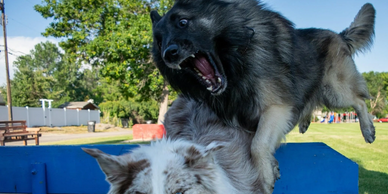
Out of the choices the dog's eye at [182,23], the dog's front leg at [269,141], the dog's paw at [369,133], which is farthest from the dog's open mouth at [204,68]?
the dog's paw at [369,133]

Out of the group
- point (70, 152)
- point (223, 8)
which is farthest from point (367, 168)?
point (70, 152)

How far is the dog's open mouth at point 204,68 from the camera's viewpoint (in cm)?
229

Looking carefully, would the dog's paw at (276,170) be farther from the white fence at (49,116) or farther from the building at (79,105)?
the building at (79,105)

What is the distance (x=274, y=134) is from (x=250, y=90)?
1.45 ft

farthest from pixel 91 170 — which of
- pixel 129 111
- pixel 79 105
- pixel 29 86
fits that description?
pixel 29 86

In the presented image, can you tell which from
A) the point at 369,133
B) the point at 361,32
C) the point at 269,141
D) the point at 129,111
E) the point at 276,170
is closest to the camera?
the point at 276,170

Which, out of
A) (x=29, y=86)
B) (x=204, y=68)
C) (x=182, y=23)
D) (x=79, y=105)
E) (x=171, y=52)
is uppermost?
(x=29, y=86)

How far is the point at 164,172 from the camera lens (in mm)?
1731

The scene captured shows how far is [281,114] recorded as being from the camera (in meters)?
2.50

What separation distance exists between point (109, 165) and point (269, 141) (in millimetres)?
1372

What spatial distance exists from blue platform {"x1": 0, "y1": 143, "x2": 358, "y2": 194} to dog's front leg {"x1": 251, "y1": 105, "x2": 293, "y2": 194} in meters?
0.17

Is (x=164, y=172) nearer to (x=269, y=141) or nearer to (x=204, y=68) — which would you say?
(x=204, y=68)

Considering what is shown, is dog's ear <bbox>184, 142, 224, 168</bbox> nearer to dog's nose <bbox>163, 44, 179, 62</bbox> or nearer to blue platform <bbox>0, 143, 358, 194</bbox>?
dog's nose <bbox>163, 44, 179, 62</bbox>

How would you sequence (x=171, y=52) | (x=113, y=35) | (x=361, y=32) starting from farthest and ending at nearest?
1. (x=113, y=35)
2. (x=361, y=32)
3. (x=171, y=52)
